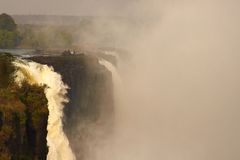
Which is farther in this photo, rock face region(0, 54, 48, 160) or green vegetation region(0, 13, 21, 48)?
green vegetation region(0, 13, 21, 48)

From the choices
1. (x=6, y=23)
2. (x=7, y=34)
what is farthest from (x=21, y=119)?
(x=6, y=23)

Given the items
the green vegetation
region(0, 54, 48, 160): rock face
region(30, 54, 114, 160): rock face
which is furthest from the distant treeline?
region(0, 54, 48, 160): rock face

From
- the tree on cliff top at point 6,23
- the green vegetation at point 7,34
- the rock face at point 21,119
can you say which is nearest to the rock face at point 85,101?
the rock face at point 21,119

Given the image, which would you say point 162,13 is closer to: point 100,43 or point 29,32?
point 100,43

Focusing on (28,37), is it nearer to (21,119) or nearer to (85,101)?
(85,101)

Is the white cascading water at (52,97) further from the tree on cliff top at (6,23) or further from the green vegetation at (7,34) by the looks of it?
the tree on cliff top at (6,23)

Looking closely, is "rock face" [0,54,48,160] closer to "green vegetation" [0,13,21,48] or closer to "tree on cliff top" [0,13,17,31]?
"green vegetation" [0,13,21,48]

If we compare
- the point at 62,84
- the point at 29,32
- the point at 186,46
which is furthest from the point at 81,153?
the point at 29,32
